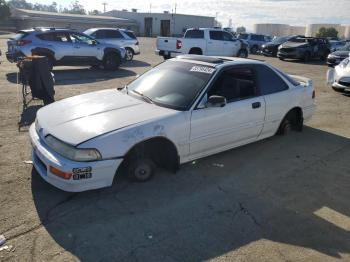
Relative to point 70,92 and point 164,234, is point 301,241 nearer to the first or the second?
point 164,234

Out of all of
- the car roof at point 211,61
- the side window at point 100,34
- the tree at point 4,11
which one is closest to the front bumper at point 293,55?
the side window at point 100,34

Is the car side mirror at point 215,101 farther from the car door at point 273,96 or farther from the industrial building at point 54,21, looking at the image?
the industrial building at point 54,21

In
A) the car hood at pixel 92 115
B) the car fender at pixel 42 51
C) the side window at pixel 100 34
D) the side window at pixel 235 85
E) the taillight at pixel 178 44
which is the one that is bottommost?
the car hood at pixel 92 115

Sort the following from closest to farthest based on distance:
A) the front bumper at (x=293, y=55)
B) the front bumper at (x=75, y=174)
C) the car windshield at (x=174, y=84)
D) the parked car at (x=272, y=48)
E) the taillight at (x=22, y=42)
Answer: the front bumper at (x=75, y=174)
the car windshield at (x=174, y=84)
the taillight at (x=22, y=42)
the front bumper at (x=293, y=55)
the parked car at (x=272, y=48)

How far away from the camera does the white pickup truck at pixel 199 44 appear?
1731 cm

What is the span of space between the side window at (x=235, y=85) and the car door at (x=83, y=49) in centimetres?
974

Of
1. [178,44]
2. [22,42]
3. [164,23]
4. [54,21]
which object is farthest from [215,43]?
[164,23]

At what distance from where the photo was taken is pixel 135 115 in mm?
4250

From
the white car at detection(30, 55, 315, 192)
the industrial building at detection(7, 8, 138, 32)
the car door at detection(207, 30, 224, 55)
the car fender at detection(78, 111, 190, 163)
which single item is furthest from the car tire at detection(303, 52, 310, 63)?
the industrial building at detection(7, 8, 138, 32)

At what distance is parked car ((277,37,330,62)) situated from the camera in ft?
72.9

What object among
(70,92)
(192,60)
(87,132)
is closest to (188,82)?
(192,60)

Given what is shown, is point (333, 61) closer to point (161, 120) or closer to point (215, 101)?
point (215, 101)

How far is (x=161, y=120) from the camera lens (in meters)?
4.19

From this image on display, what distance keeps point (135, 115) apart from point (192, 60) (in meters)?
1.59
